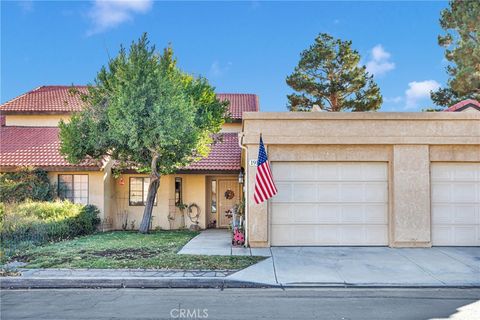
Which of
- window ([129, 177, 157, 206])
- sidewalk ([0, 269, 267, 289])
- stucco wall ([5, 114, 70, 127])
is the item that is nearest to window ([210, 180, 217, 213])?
window ([129, 177, 157, 206])

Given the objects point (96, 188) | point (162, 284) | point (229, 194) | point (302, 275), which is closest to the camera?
point (162, 284)

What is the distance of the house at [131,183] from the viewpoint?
1812 cm

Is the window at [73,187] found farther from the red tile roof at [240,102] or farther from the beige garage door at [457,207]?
the beige garage door at [457,207]

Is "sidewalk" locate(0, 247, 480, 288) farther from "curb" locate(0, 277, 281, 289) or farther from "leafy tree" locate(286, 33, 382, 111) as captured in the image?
"leafy tree" locate(286, 33, 382, 111)

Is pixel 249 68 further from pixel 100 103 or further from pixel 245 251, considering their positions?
pixel 245 251

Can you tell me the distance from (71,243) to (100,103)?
5092 mm

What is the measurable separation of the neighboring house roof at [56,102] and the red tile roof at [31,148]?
1.00m

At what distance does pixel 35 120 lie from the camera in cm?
2169

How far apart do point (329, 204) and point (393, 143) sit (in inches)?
104

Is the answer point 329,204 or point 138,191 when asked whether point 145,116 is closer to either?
point 138,191

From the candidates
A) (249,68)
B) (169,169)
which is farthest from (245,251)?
(249,68)

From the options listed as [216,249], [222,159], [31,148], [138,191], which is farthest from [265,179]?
[31,148]

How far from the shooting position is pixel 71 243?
13.6 meters

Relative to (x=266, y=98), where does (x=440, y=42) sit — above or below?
above
